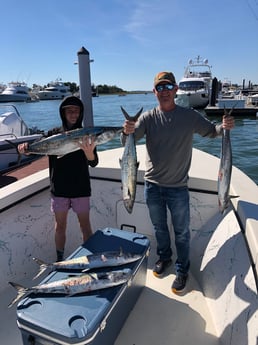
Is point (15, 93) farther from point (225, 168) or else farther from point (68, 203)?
point (225, 168)

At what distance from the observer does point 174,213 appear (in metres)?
2.37

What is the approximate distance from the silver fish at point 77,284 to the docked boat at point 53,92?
74087mm

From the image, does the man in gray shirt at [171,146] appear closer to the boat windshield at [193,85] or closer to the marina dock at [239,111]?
the marina dock at [239,111]

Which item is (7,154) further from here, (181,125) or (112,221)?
(181,125)

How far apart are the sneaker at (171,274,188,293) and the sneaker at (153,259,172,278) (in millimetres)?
219

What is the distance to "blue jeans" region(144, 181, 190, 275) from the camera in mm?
2326

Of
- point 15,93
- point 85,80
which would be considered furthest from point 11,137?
point 15,93

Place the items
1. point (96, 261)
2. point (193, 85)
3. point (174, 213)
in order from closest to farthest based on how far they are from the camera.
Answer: point (96, 261)
point (174, 213)
point (193, 85)

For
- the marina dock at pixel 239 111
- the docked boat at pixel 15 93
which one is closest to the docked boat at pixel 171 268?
the marina dock at pixel 239 111

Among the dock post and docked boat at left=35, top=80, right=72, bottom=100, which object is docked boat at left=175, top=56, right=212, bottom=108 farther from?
docked boat at left=35, top=80, right=72, bottom=100

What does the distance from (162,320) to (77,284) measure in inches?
36.4

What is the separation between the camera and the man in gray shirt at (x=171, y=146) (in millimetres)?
2219

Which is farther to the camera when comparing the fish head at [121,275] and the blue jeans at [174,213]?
the blue jeans at [174,213]

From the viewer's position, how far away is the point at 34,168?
7.11 meters
